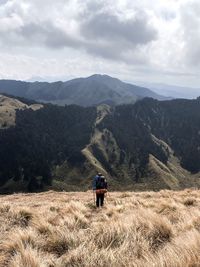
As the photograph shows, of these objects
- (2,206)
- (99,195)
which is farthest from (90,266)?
(99,195)

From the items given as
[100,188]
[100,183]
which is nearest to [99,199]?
[100,188]

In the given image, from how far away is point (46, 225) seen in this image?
11461 millimetres

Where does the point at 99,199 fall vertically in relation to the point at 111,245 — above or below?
below

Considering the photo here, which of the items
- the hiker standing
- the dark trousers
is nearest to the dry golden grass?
the dark trousers

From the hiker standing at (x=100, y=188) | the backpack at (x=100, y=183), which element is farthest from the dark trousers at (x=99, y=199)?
the backpack at (x=100, y=183)

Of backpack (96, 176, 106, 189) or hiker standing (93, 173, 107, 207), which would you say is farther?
backpack (96, 176, 106, 189)

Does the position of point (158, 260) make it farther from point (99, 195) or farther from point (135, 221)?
point (99, 195)

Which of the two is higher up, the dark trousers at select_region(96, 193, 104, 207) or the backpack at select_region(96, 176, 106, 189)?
the backpack at select_region(96, 176, 106, 189)

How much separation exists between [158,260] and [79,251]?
2355mm

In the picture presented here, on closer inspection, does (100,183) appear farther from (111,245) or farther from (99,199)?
(111,245)

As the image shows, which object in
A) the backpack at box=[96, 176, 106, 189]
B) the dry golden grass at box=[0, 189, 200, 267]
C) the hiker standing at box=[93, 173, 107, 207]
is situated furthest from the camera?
the backpack at box=[96, 176, 106, 189]

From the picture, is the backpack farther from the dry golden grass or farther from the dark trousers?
the dry golden grass

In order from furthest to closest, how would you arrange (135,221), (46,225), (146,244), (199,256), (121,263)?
(46,225), (135,221), (146,244), (121,263), (199,256)

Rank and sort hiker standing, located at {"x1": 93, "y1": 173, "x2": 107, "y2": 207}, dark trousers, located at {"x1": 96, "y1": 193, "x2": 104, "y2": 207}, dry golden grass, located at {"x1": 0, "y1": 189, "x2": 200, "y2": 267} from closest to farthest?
1. dry golden grass, located at {"x1": 0, "y1": 189, "x2": 200, "y2": 267}
2. dark trousers, located at {"x1": 96, "y1": 193, "x2": 104, "y2": 207}
3. hiker standing, located at {"x1": 93, "y1": 173, "x2": 107, "y2": 207}
